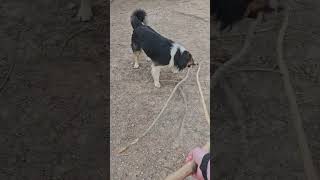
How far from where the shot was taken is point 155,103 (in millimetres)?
3676

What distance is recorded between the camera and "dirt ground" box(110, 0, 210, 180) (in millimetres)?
3073

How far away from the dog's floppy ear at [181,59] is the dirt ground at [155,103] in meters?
0.22

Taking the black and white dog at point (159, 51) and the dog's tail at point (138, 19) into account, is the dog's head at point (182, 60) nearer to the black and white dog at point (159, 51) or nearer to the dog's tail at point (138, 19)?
the black and white dog at point (159, 51)
